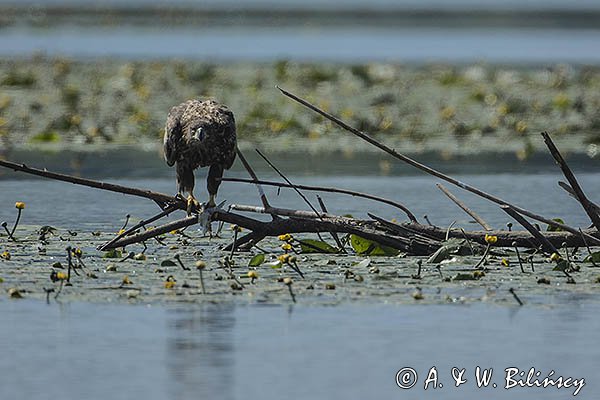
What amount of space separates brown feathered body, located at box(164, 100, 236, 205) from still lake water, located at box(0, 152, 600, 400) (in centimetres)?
204

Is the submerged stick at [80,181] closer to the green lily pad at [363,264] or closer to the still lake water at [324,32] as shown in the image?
the green lily pad at [363,264]

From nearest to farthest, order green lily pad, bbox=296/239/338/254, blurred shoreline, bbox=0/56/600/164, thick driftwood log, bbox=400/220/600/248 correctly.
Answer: thick driftwood log, bbox=400/220/600/248 → green lily pad, bbox=296/239/338/254 → blurred shoreline, bbox=0/56/600/164

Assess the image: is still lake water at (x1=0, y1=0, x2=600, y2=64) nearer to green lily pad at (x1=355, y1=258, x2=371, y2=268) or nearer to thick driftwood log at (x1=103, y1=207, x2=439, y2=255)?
thick driftwood log at (x1=103, y1=207, x2=439, y2=255)

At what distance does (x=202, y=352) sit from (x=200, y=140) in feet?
9.11

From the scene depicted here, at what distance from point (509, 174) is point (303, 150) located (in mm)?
2284

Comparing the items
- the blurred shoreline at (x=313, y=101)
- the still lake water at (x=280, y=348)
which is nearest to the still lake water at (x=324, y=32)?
the blurred shoreline at (x=313, y=101)

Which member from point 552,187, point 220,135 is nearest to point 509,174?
point 552,187

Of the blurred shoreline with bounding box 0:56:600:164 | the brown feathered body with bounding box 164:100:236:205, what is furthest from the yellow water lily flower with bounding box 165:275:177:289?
the blurred shoreline with bounding box 0:56:600:164

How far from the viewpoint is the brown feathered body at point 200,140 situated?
866cm

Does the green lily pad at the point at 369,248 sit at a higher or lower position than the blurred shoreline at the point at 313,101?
lower

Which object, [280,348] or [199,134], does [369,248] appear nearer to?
[199,134]

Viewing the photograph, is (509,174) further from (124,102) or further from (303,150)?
(124,102)

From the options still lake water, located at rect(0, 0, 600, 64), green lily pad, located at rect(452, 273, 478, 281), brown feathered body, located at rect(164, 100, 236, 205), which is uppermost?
still lake water, located at rect(0, 0, 600, 64)

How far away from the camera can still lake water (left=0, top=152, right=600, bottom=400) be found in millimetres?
5496
